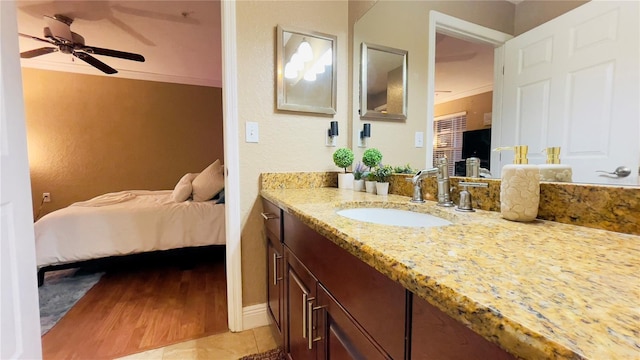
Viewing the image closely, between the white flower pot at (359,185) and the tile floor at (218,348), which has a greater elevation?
the white flower pot at (359,185)

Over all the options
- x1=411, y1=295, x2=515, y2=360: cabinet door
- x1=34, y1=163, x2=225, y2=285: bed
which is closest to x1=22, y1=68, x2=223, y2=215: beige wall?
x1=34, y1=163, x2=225, y2=285: bed

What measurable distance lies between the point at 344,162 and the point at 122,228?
2.00 metres

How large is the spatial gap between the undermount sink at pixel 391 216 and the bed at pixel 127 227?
177 centimetres

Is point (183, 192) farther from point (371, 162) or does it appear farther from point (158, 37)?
point (371, 162)

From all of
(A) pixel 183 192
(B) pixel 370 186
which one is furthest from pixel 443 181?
(A) pixel 183 192

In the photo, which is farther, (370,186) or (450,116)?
A: (370,186)

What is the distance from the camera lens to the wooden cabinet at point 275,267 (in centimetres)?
122

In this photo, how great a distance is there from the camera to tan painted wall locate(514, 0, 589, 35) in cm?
77

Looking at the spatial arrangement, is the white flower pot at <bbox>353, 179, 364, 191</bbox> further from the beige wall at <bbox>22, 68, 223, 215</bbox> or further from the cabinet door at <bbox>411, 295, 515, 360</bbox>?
the beige wall at <bbox>22, 68, 223, 215</bbox>

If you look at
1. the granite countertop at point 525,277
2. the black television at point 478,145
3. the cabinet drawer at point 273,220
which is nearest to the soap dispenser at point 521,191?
the granite countertop at point 525,277

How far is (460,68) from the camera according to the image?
1126 millimetres

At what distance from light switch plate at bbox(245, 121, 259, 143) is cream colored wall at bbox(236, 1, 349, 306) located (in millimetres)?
24

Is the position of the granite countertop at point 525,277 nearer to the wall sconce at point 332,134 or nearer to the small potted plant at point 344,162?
the small potted plant at point 344,162

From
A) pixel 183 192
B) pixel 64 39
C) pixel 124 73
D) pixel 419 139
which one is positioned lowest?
pixel 183 192
